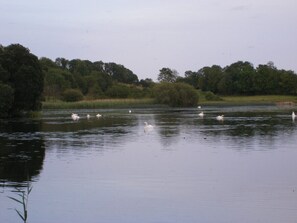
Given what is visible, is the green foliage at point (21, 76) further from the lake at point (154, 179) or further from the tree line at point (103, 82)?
the lake at point (154, 179)

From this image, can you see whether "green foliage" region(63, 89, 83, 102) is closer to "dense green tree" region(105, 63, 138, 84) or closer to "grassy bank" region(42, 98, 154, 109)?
"grassy bank" region(42, 98, 154, 109)

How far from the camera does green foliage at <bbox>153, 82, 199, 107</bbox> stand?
103 metres

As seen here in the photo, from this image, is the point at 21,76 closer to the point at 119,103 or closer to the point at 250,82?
the point at 119,103

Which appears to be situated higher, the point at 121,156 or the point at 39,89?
the point at 39,89

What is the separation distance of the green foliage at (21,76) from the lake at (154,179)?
91.1 ft

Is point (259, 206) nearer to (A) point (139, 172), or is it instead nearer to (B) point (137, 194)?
(B) point (137, 194)

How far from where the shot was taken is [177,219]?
12.9 meters

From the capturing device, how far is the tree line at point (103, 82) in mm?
59938

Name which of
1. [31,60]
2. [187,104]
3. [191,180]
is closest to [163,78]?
[187,104]

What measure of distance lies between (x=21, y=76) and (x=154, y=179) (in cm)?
4385

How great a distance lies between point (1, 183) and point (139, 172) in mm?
5122

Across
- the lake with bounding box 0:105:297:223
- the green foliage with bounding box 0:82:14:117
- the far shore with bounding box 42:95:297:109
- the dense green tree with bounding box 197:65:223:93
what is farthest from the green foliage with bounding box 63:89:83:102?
the lake with bounding box 0:105:297:223

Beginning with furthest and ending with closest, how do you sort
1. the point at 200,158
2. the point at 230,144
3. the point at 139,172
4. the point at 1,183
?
the point at 230,144, the point at 200,158, the point at 139,172, the point at 1,183

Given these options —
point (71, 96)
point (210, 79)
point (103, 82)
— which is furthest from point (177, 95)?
point (210, 79)
